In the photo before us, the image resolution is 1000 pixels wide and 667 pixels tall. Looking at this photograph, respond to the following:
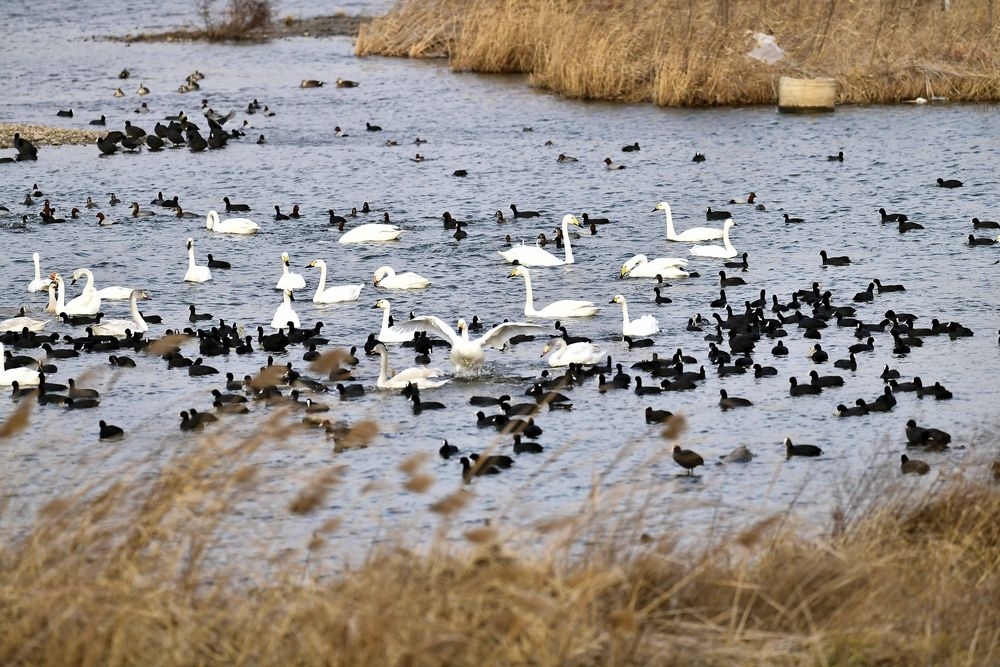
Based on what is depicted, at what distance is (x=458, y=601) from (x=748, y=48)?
29.7 meters

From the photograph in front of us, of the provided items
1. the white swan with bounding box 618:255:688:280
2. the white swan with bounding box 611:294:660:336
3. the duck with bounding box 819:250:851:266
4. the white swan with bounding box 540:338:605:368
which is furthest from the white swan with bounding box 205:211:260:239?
the white swan with bounding box 540:338:605:368

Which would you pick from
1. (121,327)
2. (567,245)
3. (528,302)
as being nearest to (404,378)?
(528,302)

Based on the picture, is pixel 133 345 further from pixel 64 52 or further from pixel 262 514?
pixel 64 52

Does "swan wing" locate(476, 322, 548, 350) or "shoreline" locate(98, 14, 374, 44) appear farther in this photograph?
"shoreline" locate(98, 14, 374, 44)

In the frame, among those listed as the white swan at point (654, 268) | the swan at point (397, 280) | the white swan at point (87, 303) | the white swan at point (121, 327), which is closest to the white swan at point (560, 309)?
the white swan at point (654, 268)

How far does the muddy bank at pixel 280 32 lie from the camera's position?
50375 mm

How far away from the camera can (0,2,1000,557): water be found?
11.4 metres

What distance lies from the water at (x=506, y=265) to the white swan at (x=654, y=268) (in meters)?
0.20

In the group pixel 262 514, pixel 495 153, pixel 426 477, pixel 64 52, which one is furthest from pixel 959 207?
pixel 64 52

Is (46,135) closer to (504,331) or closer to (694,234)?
(694,234)

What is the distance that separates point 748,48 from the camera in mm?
34094

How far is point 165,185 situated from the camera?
2780 cm

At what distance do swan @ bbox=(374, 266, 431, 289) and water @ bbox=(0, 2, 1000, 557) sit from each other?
0.57 ft

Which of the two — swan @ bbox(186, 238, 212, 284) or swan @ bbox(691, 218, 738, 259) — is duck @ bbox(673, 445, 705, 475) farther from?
swan @ bbox(186, 238, 212, 284)
